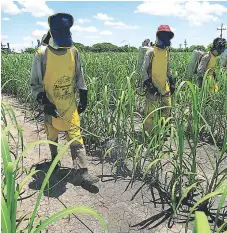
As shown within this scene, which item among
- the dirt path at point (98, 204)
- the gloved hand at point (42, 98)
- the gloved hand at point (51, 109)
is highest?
the gloved hand at point (42, 98)

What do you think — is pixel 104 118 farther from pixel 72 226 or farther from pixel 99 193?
pixel 72 226

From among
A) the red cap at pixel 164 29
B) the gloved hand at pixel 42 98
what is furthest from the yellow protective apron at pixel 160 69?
the gloved hand at pixel 42 98

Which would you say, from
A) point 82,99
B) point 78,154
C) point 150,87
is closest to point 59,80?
point 82,99

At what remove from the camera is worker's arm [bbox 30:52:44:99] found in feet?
7.81

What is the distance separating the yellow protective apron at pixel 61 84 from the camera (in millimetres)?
2391

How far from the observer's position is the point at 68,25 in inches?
90.6

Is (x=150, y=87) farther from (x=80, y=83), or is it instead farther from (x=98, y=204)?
(x=98, y=204)

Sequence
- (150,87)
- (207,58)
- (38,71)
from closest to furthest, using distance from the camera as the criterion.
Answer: (38,71)
(150,87)
(207,58)

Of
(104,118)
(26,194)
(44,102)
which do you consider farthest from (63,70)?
(26,194)

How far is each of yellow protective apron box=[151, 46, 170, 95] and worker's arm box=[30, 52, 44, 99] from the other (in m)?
1.40

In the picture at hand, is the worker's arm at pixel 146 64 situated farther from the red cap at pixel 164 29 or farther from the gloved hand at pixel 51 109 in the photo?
the gloved hand at pixel 51 109

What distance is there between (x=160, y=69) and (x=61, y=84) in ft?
4.39

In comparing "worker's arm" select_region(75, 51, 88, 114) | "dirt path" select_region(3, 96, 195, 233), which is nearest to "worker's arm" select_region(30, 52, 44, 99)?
"worker's arm" select_region(75, 51, 88, 114)

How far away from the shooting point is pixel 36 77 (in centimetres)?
242
